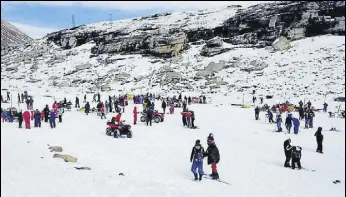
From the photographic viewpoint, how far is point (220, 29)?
87438mm

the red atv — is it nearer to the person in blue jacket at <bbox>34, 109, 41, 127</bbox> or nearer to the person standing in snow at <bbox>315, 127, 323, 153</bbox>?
the person in blue jacket at <bbox>34, 109, 41, 127</bbox>

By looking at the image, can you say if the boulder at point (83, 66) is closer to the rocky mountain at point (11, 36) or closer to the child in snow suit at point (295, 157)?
the child in snow suit at point (295, 157)

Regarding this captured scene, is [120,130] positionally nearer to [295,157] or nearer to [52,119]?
[52,119]

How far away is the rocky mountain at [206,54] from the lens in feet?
198

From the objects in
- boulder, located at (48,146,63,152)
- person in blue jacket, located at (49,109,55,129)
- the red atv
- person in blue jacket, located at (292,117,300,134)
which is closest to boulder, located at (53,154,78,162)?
boulder, located at (48,146,63,152)

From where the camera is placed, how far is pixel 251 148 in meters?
20.3

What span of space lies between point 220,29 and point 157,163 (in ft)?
245

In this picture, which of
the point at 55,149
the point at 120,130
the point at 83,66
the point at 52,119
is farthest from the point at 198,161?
the point at 83,66

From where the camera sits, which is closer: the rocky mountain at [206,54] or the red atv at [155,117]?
the red atv at [155,117]

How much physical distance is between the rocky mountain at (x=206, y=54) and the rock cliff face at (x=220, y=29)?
180mm

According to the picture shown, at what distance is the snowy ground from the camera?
38.2ft

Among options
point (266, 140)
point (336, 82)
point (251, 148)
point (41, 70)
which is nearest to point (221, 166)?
point (251, 148)

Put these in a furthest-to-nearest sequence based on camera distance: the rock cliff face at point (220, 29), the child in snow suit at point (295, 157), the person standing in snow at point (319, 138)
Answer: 1. the rock cliff face at point (220, 29)
2. the person standing in snow at point (319, 138)
3. the child in snow suit at point (295, 157)

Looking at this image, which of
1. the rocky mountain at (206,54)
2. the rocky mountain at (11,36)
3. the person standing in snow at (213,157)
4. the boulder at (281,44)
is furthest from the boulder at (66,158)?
the rocky mountain at (11,36)
